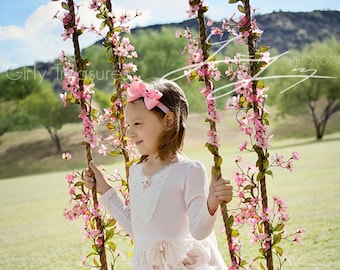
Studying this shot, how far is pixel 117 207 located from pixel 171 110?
408 millimetres

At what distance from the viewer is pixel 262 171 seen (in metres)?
1.88

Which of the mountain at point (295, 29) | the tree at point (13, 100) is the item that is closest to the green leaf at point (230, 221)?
the mountain at point (295, 29)

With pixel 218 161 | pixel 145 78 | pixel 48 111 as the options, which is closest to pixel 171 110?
pixel 218 161

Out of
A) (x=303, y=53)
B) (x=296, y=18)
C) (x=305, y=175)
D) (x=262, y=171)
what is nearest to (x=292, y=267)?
(x=262, y=171)

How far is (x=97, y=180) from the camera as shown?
6.79ft

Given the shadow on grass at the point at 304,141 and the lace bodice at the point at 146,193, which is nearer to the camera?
the lace bodice at the point at 146,193

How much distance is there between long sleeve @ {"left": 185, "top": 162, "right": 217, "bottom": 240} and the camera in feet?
5.67

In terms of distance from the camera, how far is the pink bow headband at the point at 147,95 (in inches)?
71.2

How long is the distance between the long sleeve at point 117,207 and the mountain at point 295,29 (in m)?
5.57

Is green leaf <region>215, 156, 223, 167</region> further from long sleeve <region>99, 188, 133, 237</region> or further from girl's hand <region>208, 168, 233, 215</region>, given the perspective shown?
long sleeve <region>99, 188, 133, 237</region>

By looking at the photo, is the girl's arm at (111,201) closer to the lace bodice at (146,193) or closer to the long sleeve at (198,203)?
the lace bodice at (146,193)

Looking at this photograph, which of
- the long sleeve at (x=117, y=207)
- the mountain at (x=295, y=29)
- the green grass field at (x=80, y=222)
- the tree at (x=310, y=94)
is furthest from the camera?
the tree at (x=310, y=94)

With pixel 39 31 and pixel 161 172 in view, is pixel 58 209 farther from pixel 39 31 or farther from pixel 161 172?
pixel 161 172

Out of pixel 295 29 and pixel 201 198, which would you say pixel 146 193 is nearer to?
pixel 201 198
